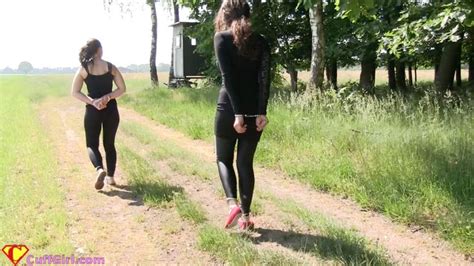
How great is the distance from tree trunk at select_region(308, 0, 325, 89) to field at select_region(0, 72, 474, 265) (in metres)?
2.14

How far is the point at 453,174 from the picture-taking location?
4961 millimetres

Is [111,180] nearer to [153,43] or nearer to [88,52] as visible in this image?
[88,52]

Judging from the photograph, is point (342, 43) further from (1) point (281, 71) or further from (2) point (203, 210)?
(2) point (203, 210)

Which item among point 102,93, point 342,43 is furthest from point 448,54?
point 102,93

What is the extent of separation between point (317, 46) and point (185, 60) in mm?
16118

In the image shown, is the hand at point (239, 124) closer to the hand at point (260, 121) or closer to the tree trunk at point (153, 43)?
the hand at point (260, 121)

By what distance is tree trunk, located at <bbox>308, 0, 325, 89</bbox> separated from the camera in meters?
10.4

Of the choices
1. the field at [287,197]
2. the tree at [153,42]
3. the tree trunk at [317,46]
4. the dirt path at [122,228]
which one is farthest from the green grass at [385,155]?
the tree at [153,42]

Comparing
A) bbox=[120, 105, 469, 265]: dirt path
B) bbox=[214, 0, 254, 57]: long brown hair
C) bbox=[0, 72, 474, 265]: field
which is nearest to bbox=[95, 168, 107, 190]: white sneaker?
bbox=[0, 72, 474, 265]: field

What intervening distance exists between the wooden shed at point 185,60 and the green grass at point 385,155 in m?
16.9

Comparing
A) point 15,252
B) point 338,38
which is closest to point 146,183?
point 15,252

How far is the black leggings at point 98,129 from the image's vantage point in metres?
5.90

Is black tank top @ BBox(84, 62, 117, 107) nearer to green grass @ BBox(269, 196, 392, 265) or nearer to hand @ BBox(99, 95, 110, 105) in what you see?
hand @ BBox(99, 95, 110, 105)

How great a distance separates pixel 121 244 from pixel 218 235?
87 centimetres
